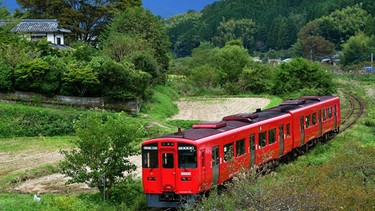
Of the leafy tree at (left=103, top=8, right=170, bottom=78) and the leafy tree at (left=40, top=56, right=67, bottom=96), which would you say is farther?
the leafy tree at (left=103, top=8, right=170, bottom=78)

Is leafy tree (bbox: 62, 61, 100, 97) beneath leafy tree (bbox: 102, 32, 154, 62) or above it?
beneath

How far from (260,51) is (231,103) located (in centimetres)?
8460

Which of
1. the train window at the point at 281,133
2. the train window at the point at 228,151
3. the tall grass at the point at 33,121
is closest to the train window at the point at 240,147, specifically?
the train window at the point at 228,151

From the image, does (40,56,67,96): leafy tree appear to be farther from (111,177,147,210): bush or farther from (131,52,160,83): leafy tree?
(111,177,147,210): bush

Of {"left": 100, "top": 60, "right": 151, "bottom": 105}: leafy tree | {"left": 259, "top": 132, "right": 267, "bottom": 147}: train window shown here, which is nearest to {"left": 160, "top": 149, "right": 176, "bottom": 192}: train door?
{"left": 259, "top": 132, "right": 267, "bottom": 147}: train window

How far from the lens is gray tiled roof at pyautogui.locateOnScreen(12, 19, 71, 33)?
47688 millimetres

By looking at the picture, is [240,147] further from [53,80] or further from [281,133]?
[53,80]

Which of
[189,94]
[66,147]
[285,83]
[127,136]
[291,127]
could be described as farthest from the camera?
[189,94]

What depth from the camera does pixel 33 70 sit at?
30641 mm

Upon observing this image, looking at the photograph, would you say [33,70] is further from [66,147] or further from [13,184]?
[13,184]

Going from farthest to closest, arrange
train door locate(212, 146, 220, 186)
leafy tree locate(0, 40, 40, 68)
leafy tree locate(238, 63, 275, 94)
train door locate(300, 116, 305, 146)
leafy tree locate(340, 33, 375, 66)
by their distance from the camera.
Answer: leafy tree locate(340, 33, 375, 66), leafy tree locate(238, 63, 275, 94), leafy tree locate(0, 40, 40, 68), train door locate(300, 116, 305, 146), train door locate(212, 146, 220, 186)

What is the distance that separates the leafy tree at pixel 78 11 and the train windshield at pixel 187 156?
129 ft

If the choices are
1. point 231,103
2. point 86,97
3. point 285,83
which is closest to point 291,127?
point 86,97

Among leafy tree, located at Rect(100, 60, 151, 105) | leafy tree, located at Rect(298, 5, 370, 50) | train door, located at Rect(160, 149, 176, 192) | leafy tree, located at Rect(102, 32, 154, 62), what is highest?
leafy tree, located at Rect(298, 5, 370, 50)
